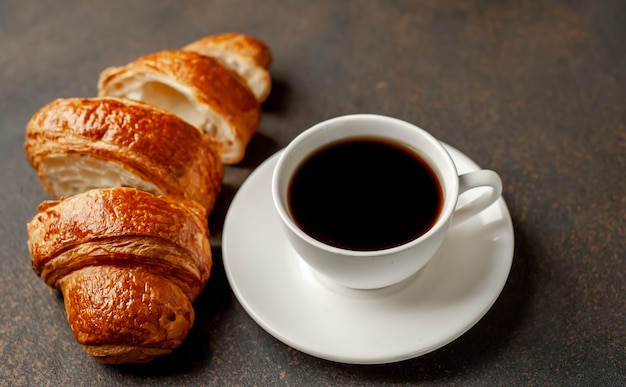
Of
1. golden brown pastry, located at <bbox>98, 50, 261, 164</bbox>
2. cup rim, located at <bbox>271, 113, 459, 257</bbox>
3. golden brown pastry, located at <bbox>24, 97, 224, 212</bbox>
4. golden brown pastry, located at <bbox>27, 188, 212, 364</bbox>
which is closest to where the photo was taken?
cup rim, located at <bbox>271, 113, 459, 257</bbox>

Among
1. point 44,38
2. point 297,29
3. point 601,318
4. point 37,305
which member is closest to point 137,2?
point 44,38

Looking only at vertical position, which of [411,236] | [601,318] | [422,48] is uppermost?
[411,236]

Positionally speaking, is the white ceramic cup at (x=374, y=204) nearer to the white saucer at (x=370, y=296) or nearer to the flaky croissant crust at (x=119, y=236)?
the white saucer at (x=370, y=296)

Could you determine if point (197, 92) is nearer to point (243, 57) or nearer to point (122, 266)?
point (243, 57)

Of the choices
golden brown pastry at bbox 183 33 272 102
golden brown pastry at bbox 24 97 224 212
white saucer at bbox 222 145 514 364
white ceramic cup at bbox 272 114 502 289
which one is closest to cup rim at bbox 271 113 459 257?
white ceramic cup at bbox 272 114 502 289

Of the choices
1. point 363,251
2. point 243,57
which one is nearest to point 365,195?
point 363,251

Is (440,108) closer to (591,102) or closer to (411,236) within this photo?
(591,102)

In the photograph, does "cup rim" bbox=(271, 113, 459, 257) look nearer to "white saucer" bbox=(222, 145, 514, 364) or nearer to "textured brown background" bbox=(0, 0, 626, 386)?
"white saucer" bbox=(222, 145, 514, 364)
